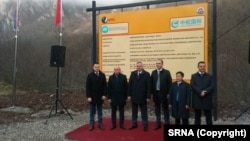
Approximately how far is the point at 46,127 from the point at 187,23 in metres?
4.68

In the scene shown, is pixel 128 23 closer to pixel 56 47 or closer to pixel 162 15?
pixel 162 15

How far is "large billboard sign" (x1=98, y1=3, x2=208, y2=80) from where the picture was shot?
31.3 ft

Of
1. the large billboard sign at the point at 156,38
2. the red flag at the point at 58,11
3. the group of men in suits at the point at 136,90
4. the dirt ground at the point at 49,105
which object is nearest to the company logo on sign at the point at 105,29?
the large billboard sign at the point at 156,38

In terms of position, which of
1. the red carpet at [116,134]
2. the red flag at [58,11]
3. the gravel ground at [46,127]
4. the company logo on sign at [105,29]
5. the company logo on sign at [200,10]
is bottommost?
the gravel ground at [46,127]

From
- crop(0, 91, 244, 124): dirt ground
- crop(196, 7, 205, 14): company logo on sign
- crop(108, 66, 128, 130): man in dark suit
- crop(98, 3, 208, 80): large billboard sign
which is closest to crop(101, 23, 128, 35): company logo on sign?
crop(98, 3, 208, 80): large billboard sign

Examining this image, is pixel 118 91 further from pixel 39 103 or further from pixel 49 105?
pixel 39 103

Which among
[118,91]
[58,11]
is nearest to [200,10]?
[118,91]

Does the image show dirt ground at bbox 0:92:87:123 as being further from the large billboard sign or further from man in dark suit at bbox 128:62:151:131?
man in dark suit at bbox 128:62:151:131

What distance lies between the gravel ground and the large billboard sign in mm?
1776

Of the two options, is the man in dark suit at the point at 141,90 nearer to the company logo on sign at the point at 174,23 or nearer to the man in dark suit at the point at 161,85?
the man in dark suit at the point at 161,85

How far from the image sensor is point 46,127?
400 inches

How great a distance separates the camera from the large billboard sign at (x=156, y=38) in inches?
376

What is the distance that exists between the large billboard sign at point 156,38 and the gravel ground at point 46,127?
1776mm

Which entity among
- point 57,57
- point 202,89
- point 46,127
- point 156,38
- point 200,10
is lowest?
point 46,127
